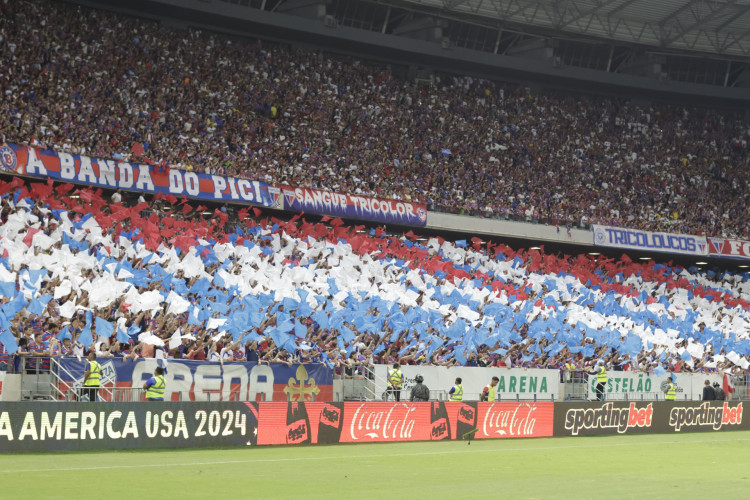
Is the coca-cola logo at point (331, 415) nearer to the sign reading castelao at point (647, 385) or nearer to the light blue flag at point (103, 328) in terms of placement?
the light blue flag at point (103, 328)

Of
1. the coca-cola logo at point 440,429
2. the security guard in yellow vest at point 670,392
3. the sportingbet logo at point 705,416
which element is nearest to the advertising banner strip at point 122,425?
the coca-cola logo at point 440,429

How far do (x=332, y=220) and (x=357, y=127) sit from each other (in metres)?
7.18

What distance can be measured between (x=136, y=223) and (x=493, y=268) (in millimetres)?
15726

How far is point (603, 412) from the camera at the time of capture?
25.7 metres

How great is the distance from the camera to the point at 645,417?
26938 mm

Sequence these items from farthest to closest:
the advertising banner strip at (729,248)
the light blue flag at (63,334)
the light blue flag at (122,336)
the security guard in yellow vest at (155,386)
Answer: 1. the advertising banner strip at (729,248)
2. the light blue flag at (122,336)
3. the light blue flag at (63,334)
4. the security guard in yellow vest at (155,386)

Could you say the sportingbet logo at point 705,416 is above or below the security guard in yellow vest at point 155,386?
below

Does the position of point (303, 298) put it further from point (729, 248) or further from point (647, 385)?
point (729, 248)

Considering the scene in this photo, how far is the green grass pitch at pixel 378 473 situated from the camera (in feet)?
39.8

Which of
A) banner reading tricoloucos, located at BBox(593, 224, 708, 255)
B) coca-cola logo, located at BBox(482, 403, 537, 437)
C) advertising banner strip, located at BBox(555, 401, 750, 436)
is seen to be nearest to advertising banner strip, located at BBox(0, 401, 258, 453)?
coca-cola logo, located at BBox(482, 403, 537, 437)

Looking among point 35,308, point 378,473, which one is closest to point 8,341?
point 35,308

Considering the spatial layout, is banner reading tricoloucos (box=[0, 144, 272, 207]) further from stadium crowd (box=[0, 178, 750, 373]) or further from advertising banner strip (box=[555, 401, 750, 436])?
advertising banner strip (box=[555, 401, 750, 436])

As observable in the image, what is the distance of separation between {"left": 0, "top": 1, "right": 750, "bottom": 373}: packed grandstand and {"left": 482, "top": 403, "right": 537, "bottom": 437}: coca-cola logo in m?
4.31

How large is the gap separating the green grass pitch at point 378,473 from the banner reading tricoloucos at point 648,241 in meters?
22.9
